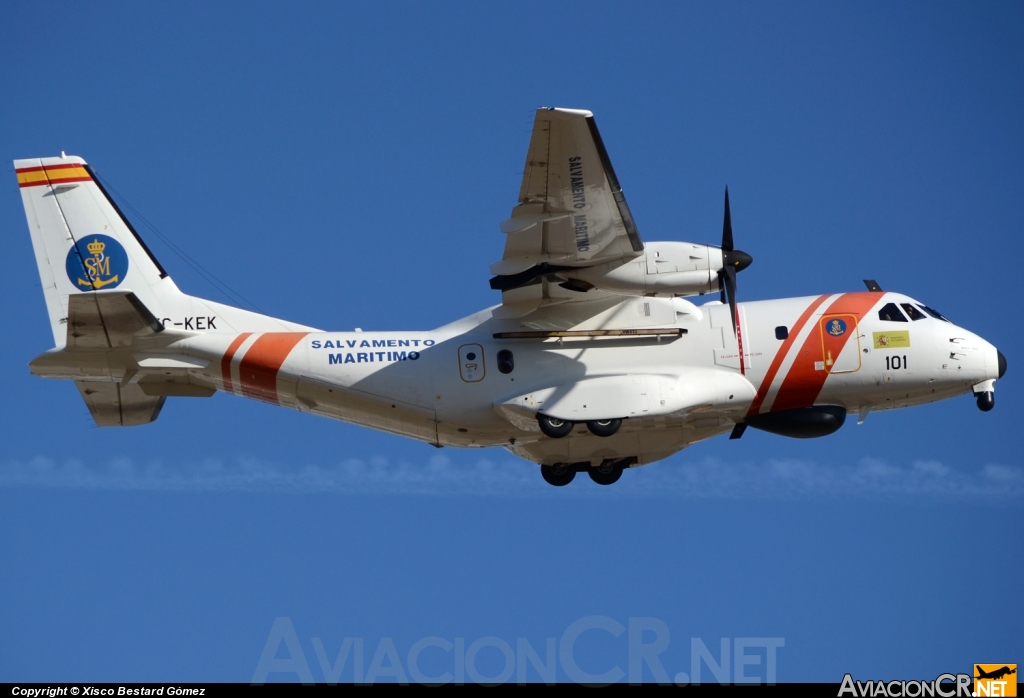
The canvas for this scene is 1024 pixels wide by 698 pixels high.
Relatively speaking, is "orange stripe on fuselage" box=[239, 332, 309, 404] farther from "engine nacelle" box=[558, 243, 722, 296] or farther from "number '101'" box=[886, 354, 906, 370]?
"number '101'" box=[886, 354, 906, 370]

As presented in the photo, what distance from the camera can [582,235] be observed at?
67.9 ft

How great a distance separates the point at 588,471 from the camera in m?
24.4

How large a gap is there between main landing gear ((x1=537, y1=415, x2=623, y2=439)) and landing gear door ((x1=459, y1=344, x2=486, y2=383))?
1.27 m

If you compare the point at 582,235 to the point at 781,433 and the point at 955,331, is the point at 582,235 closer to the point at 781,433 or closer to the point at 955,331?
the point at 781,433

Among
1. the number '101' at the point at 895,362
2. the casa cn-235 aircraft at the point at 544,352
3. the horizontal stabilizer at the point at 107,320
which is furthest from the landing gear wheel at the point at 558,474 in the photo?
the horizontal stabilizer at the point at 107,320

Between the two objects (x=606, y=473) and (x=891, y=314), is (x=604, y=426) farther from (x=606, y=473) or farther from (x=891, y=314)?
(x=891, y=314)

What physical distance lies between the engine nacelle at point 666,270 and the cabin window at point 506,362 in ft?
7.17

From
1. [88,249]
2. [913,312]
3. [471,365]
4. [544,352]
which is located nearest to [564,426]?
[544,352]

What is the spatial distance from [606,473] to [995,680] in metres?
7.35

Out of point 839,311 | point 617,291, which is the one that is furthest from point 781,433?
point 617,291

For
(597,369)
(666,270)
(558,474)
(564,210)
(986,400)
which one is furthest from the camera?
(558,474)

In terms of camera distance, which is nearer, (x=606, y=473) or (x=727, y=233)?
(x=727, y=233)

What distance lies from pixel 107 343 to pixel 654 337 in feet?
29.3

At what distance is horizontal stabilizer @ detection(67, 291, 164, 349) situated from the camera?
66.8 feet
